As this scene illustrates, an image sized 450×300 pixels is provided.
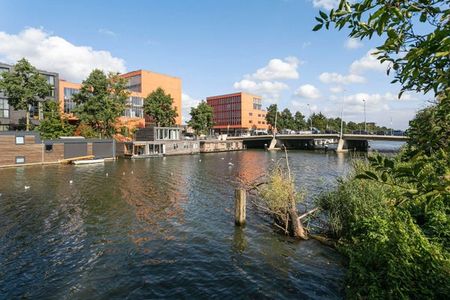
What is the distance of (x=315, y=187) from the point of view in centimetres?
3231

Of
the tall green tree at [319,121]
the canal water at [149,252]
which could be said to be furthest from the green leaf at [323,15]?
the tall green tree at [319,121]

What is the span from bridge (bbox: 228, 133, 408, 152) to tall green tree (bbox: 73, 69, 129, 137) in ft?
156

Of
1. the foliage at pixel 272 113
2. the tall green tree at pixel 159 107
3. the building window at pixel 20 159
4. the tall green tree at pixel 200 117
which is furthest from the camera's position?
the foliage at pixel 272 113

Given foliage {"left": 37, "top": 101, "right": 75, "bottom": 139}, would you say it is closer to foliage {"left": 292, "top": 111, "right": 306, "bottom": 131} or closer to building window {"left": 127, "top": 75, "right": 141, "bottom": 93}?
building window {"left": 127, "top": 75, "right": 141, "bottom": 93}

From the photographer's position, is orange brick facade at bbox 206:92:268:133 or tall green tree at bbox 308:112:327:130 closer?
orange brick facade at bbox 206:92:268:133

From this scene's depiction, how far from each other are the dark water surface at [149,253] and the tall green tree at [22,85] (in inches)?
1428

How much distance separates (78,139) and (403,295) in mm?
58576

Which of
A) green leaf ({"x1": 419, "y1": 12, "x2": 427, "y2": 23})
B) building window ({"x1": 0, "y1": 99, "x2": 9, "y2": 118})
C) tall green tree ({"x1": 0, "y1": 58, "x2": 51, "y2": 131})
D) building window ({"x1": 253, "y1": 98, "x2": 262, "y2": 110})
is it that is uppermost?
building window ({"x1": 253, "y1": 98, "x2": 262, "y2": 110})

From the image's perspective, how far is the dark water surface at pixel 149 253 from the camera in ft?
39.6

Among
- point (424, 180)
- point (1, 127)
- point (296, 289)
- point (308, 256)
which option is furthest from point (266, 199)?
point (1, 127)

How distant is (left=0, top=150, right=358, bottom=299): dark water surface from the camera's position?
39.6ft

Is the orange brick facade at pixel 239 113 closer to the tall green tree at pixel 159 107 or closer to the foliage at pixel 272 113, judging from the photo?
the foliage at pixel 272 113

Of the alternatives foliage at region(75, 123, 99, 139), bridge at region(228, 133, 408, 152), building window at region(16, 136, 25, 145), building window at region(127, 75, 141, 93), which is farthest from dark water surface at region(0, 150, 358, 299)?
building window at region(127, 75, 141, 93)

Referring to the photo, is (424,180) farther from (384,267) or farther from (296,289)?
(296,289)
